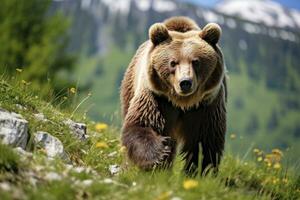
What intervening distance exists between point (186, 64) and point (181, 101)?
518 millimetres

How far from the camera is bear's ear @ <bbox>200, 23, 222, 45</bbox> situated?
25.1ft

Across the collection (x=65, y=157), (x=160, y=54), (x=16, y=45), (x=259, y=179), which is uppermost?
(x=160, y=54)

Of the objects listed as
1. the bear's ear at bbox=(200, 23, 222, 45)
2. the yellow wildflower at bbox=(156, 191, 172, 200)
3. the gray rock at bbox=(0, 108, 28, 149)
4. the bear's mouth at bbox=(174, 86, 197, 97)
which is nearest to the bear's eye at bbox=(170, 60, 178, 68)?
the bear's mouth at bbox=(174, 86, 197, 97)

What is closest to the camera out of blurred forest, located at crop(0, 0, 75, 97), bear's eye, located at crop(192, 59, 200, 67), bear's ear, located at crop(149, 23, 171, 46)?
bear's eye, located at crop(192, 59, 200, 67)

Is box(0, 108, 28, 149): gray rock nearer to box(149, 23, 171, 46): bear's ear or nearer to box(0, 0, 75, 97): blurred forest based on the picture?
box(149, 23, 171, 46): bear's ear

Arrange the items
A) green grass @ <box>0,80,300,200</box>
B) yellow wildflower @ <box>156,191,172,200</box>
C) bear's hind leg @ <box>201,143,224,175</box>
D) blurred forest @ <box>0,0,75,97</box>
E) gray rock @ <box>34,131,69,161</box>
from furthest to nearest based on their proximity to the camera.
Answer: blurred forest @ <box>0,0,75,97</box> < bear's hind leg @ <box>201,143,224,175</box> < gray rock @ <box>34,131,69,161</box> < green grass @ <box>0,80,300,200</box> < yellow wildflower @ <box>156,191,172,200</box>

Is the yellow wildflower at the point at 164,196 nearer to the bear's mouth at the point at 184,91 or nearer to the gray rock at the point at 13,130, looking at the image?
the gray rock at the point at 13,130

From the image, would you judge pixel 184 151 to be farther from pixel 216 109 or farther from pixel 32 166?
pixel 32 166

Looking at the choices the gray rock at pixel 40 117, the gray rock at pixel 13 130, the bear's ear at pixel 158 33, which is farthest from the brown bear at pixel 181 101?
the gray rock at pixel 13 130

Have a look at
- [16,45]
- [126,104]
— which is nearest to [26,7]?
[16,45]

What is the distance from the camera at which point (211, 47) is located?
7648 mm

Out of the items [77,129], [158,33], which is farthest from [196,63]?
[77,129]

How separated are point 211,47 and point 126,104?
204cm

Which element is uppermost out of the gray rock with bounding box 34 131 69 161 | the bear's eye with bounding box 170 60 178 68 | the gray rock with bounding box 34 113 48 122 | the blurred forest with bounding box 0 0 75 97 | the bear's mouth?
the bear's eye with bounding box 170 60 178 68
